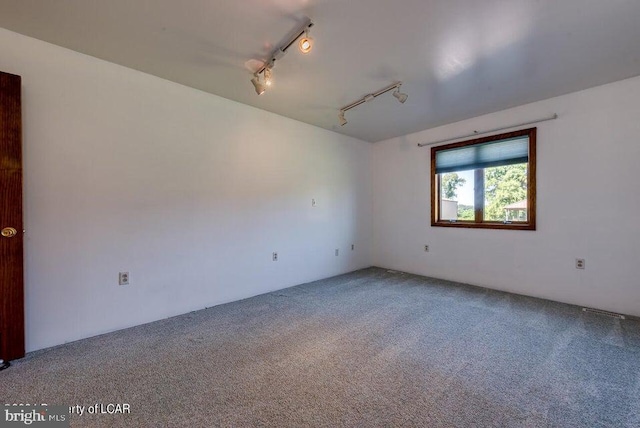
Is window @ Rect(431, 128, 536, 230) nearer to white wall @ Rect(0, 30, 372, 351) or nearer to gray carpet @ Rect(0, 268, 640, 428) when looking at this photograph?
gray carpet @ Rect(0, 268, 640, 428)

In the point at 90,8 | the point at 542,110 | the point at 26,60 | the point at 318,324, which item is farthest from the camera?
the point at 542,110

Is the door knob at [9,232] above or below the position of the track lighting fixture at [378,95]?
below

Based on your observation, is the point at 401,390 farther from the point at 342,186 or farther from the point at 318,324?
the point at 342,186

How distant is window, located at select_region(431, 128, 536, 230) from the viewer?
3.57 m

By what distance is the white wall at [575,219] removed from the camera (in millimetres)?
2875

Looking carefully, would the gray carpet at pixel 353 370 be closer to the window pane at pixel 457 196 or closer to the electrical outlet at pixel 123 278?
the electrical outlet at pixel 123 278

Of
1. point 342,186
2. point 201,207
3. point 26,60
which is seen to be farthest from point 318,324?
point 26,60

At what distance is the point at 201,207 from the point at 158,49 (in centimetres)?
156

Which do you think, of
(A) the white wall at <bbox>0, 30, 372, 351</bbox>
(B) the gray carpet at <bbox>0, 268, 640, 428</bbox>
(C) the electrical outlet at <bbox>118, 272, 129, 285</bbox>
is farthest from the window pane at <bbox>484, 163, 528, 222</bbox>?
(C) the electrical outlet at <bbox>118, 272, 129, 285</bbox>

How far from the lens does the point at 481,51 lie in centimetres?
235

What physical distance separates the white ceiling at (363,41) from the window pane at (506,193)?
100 cm

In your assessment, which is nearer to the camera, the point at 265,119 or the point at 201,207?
the point at 201,207

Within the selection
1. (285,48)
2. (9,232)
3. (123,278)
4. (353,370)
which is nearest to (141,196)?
(123,278)

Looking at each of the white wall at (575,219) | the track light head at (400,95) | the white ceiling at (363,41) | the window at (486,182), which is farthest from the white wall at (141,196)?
the white wall at (575,219)
